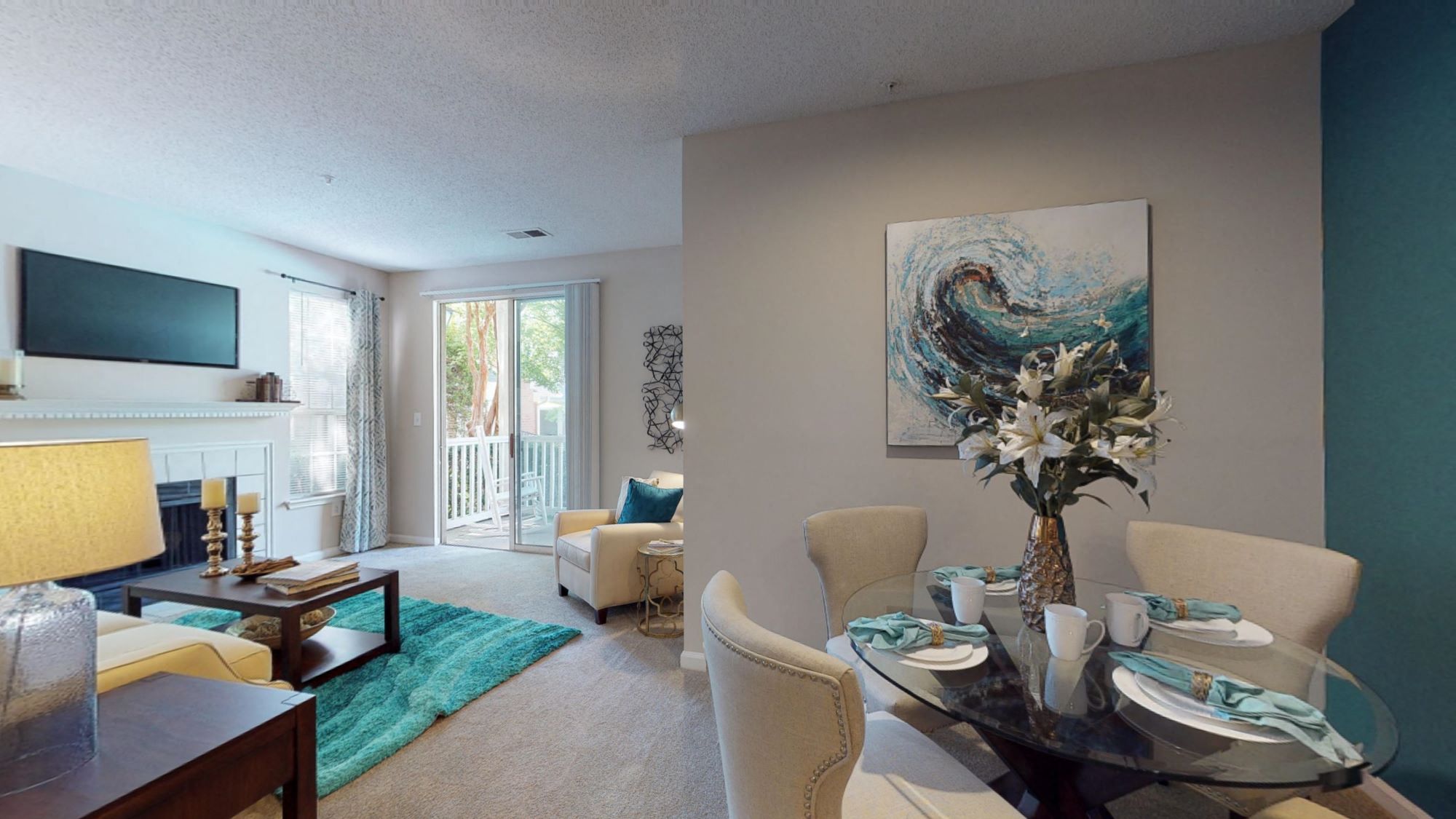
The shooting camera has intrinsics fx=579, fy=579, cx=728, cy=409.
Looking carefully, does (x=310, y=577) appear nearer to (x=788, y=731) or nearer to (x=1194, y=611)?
(x=788, y=731)

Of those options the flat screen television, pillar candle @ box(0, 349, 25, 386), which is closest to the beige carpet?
pillar candle @ box(0, 349, 25, 386)

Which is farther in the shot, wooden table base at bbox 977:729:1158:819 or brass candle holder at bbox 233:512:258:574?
brass candle holder at bbox 233:512:258:574

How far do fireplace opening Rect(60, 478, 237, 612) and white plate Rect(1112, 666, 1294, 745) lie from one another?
4.80 meters

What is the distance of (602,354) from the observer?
16.3ft

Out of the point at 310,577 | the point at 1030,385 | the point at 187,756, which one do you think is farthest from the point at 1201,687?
the point at 310,577

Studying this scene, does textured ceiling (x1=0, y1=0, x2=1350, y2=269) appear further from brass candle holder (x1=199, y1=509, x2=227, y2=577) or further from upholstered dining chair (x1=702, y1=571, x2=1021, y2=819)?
upholstered dining chair (x1=702, y1=571, x2=1021, y2=819)

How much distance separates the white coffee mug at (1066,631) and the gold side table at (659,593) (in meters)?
2.30

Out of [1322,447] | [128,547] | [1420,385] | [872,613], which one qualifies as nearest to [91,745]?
[128,547]

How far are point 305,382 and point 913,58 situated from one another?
5162 mm

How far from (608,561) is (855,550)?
71.6 inches

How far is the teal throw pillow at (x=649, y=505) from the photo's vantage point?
3.72 m

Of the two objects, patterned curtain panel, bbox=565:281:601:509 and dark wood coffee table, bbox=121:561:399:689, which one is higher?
patterned curtain panel, bbox=565:281:601:509

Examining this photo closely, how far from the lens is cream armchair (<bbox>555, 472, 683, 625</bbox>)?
11.1 feet

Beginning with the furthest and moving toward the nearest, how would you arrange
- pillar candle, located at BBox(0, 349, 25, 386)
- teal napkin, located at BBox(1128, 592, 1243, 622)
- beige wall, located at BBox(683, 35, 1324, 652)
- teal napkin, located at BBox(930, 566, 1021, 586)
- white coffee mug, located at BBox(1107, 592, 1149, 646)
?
pillar candle, located at BBox(0, 349, 25, 386) → beige wall, located at BBox(683, 35, 1324, 652) → teal napkin, located at BBox(930, 566, 1021, 586) → teal napkin, located at BBox(1128, 592, 1243, 622) → white coffee mug, located at BBox(1107, 592, 1149, 646)
